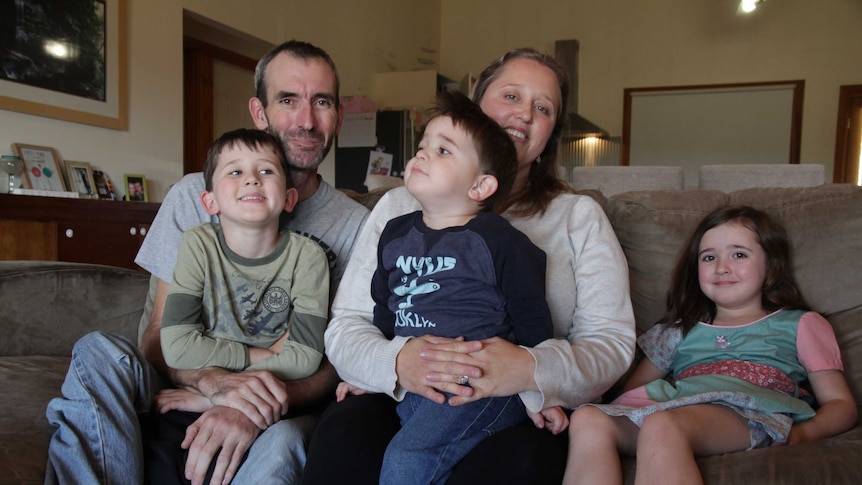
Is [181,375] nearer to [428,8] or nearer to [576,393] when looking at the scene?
[576,393]

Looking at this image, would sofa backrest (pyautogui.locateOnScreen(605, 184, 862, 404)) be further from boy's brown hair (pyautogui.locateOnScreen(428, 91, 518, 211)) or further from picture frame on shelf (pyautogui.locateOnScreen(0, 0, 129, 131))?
picture frame on shelf (pyautogui.locateOnScreen(0, 0, 129, 131))

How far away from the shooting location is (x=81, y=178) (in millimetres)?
3426

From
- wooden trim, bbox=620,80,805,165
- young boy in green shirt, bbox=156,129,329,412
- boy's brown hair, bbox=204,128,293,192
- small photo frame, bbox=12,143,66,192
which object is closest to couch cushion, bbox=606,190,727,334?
young boy in green shirt, bbox=156,129,329,412

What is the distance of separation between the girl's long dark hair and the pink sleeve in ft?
0.26

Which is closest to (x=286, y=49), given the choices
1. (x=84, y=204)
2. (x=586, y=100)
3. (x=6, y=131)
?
(x=84, y=204)

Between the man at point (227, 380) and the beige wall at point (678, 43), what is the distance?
6.36 meters

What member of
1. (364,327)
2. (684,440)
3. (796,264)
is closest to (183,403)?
(364,327)

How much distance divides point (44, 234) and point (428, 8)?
5.85 meters

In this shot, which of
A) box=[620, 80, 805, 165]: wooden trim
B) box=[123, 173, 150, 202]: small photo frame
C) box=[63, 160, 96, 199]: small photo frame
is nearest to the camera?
box=[63, 160, 96, 199]: small photo frame

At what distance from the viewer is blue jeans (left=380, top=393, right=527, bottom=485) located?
1.07 m

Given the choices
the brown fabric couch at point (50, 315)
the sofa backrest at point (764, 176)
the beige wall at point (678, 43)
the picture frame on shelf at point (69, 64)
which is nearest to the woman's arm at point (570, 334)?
the brown fabric couch at point (50, 315)

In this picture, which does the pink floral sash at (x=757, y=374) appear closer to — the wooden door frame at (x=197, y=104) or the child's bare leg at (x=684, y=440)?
the child's bare leg at (x=684, y=440)

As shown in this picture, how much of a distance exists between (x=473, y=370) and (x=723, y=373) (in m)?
0.68

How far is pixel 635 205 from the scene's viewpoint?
1786 millimetres
